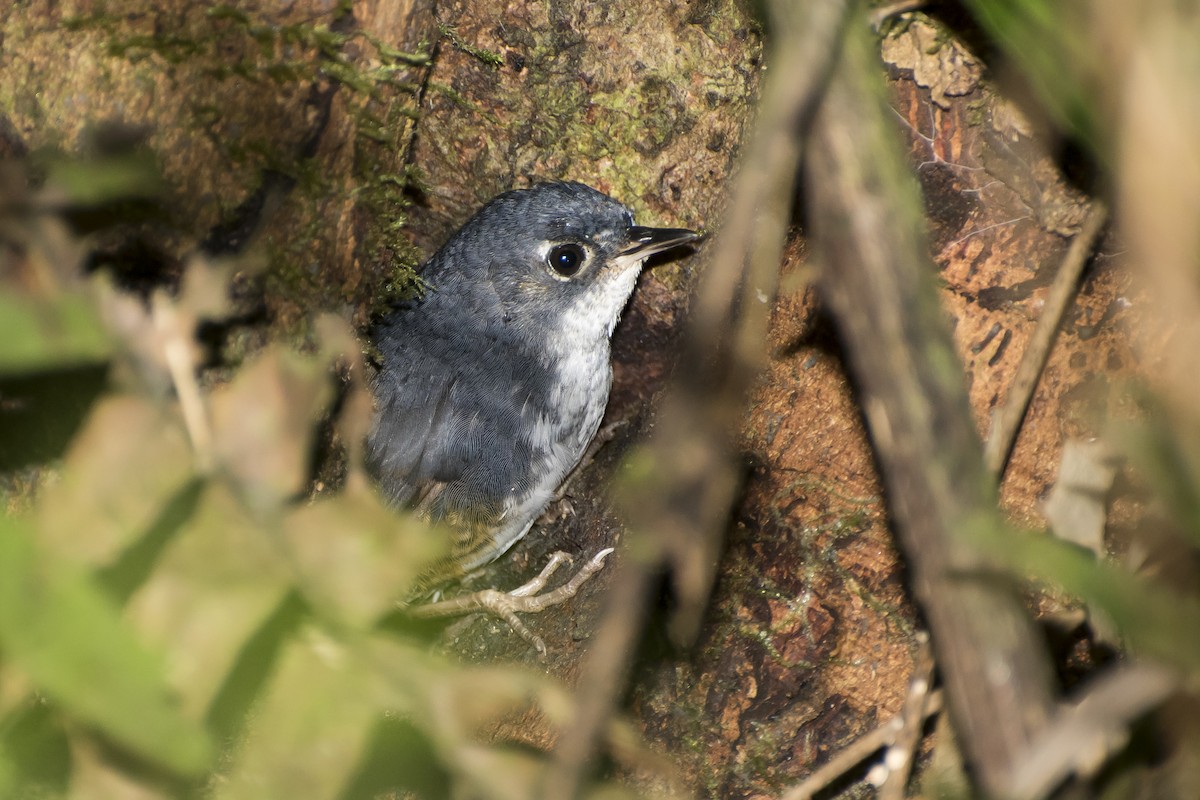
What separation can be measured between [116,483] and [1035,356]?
1721 mm

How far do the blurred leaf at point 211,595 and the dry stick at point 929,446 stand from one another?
81cm

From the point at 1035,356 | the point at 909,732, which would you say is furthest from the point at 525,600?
the point at 1035,356

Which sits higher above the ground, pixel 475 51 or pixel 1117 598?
pixel 475 51

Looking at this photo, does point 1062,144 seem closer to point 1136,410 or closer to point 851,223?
point 1136,410

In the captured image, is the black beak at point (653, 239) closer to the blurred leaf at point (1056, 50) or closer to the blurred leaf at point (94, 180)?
the blurred leaf at point (1056, 50)

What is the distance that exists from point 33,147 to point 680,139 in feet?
6.35

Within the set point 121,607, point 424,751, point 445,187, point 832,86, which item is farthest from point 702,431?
point 445,187

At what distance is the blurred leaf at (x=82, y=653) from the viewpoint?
47.6 inches

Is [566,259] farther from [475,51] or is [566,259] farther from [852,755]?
[852,755]

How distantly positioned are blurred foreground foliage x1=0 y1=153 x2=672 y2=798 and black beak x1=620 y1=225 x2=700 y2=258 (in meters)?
2.30

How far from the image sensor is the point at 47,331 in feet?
4.76

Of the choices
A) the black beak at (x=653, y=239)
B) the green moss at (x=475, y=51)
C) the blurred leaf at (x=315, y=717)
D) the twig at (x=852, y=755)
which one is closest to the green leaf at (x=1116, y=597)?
the blurred leaf at (x=315, y=717)

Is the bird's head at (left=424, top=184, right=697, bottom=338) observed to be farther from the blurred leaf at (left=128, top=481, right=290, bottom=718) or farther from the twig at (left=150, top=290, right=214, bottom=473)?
the blurred leaf at (left=128, top=481, right=290, bottom=718)

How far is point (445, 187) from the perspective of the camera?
396 cm
